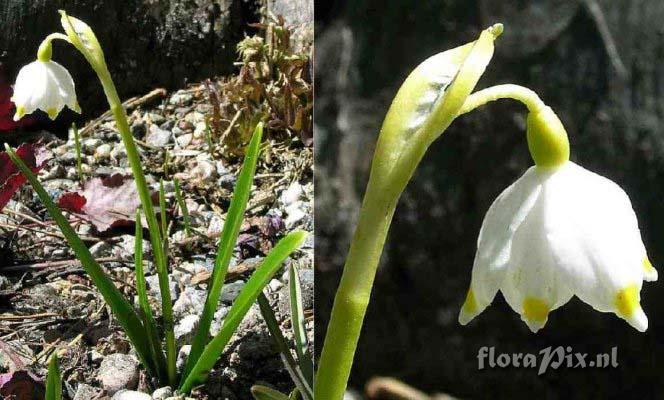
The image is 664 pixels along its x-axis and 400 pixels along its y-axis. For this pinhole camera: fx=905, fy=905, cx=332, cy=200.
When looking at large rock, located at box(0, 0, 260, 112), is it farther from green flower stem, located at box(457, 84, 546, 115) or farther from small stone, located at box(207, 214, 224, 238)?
green flower stem, located at box(457, 84, 546, 115)

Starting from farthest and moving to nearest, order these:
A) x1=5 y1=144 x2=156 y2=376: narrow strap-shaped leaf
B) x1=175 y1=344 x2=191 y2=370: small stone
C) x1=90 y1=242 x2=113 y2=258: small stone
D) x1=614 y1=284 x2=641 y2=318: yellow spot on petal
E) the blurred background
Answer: x1=90 y1=242 x2=113 y2=258: small stone, x1=175 y1=344 x2=191 y2=370: small stone, x1=5 y1=144 x2=156 y2=376: narrow strap-shaped leaf, the blurred background, x1=614 y1=284 x2=641 y2=318: yellow spot on petal

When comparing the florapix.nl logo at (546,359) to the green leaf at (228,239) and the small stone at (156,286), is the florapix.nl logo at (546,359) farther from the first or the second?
the small stone at (156,286)

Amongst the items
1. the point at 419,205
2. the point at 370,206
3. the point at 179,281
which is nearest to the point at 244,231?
the point at 179,281

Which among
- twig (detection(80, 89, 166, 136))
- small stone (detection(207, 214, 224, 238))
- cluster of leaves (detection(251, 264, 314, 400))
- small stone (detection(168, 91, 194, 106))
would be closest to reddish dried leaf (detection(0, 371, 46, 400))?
cluster of leaves (detection(251, 264, 314, 400))

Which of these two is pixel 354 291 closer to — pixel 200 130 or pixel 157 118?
pixel 200 130

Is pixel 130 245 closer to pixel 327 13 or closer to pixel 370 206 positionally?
pixel 327 13
